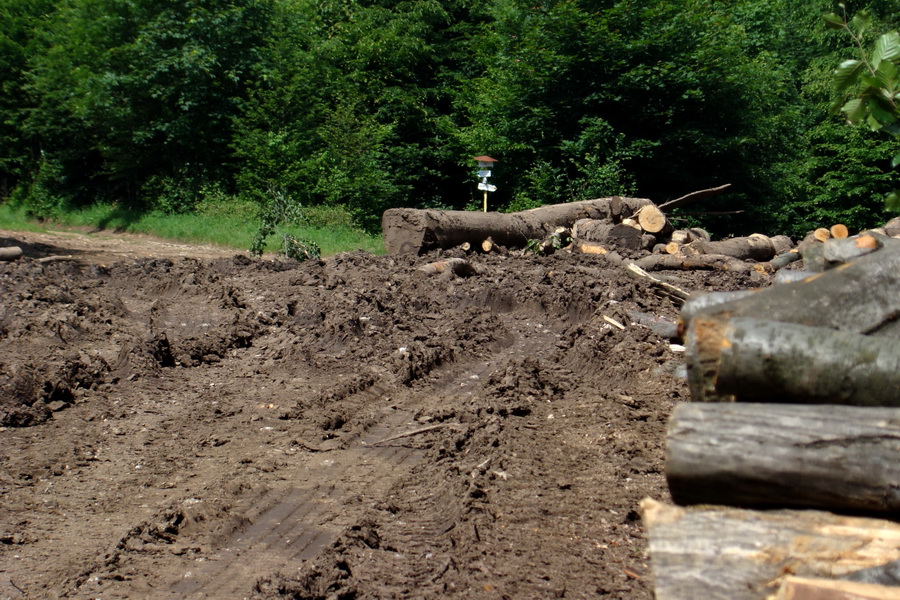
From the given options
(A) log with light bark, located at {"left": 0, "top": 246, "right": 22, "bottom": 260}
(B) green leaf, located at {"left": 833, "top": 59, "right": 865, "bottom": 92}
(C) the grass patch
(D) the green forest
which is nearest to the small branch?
(B) green leaf, located at {"left": 833, "top": 59, "right": 865, "bottom": 92}

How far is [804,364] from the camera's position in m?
2.64

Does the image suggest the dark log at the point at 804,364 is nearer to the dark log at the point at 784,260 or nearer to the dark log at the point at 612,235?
the dark log at the point at 784,260

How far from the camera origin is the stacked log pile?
7.99ft

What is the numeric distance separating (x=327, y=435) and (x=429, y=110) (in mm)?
21125

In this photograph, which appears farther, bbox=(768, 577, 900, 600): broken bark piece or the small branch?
the small branch

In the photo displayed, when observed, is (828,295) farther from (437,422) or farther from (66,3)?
(66,3)

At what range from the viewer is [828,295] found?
289cm

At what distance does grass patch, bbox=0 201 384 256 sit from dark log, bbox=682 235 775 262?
6.37m

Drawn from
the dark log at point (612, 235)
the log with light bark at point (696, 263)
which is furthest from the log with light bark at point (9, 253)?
the log with light bark at point (696, 263)

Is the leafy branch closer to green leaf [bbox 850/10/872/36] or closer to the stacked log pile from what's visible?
green leaf [bbox 850/10/872/36]

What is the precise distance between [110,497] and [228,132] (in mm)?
22679

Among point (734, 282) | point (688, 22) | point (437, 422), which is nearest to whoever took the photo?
point (437, 422)

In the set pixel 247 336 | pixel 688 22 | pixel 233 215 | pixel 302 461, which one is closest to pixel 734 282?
pixel 247 336

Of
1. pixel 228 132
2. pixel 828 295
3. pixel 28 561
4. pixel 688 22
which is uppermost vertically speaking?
pixel 688 22
